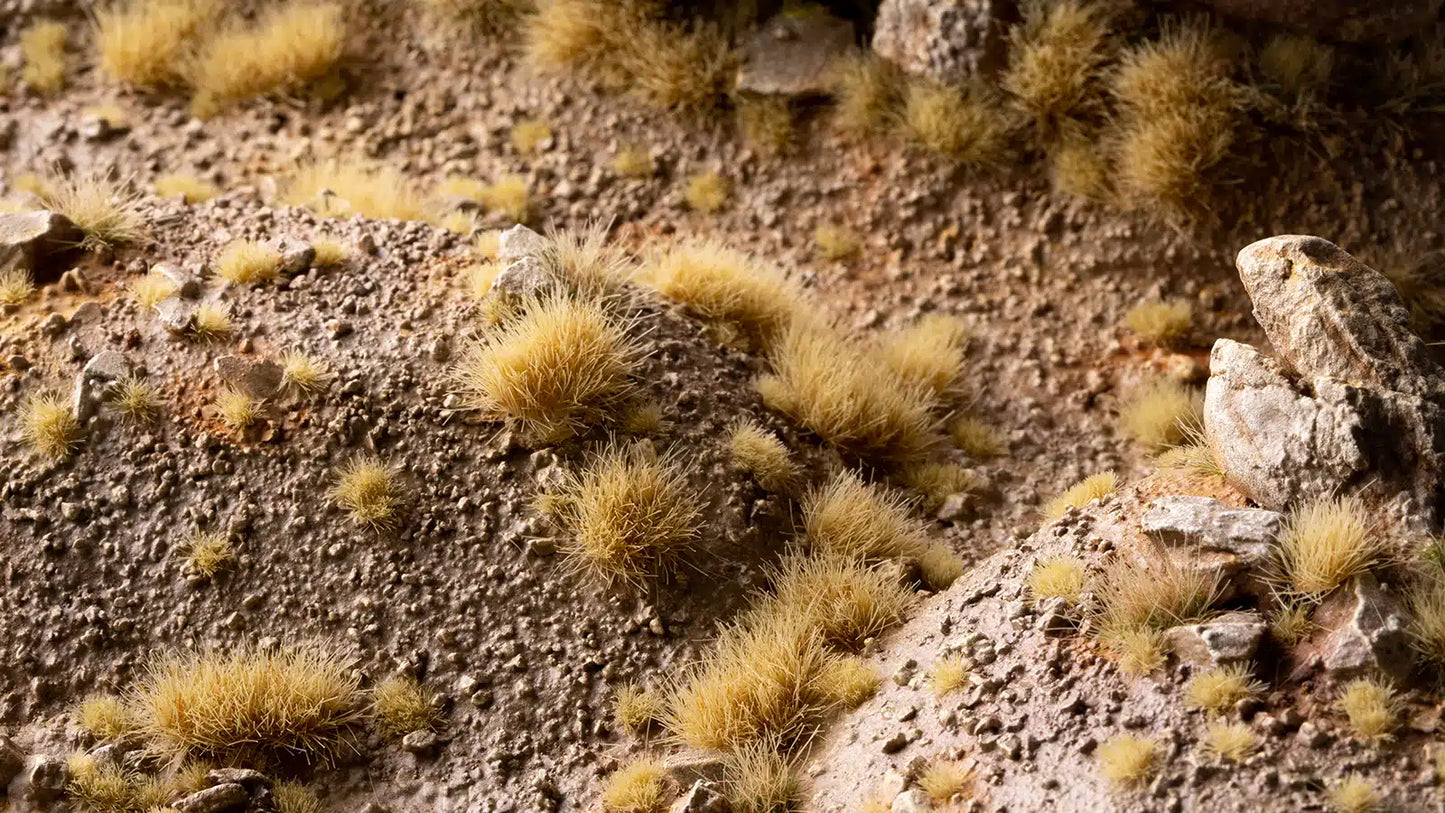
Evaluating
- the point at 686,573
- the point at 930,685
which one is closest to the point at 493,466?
the point at 686,573

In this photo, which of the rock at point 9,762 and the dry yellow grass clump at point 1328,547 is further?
the rock at point 9,762

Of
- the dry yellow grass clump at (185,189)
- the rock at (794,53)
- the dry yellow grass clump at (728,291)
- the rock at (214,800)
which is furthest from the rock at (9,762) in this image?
the rock at (794,53)

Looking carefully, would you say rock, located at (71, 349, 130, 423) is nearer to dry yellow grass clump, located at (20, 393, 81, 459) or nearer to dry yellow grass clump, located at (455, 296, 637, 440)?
dry yellow grass clump, located at (20, 393, 81, 459)

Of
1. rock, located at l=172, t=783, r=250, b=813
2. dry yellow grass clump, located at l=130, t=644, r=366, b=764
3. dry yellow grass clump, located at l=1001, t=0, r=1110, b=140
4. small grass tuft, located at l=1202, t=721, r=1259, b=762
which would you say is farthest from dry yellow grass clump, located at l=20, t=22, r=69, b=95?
small grass tuft, located at l=1202, t=721, r=1259, b=762

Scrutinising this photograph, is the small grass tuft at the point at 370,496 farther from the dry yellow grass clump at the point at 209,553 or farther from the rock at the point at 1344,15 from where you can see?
the rock at the point at 1344,15

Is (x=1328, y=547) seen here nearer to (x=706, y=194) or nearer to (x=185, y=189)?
(x=706, y=194)

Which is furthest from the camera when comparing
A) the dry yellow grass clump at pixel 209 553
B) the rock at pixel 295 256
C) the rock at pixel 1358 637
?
the rock at pixel 295 256

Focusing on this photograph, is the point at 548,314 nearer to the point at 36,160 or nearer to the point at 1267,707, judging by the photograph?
the point at 1267,707
